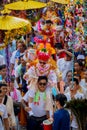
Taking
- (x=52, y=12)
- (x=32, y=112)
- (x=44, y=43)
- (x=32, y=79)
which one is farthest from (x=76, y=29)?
(x=52, y=12)

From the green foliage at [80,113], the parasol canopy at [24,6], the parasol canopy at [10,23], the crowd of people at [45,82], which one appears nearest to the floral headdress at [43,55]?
the crowd of people at [45,82]

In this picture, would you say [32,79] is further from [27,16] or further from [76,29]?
[27,16]

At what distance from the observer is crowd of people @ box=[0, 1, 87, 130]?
22.2ft

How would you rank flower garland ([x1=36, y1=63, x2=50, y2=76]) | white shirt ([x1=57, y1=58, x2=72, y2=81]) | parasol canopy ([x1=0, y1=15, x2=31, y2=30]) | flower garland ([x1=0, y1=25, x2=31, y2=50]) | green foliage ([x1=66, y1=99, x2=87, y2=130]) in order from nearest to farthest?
green foliage ([x1=66, y1=99, x2=87, y2=130]) < flower garland ([x1=36, y1=63, x2=50, y2=76]) < parasol canopy ([x1=0, y1=15, x2=31, y2=30]) < flower garland ([x1=0, y1=25, x2=31, y2=50]) < white shirt ([x1=57, y1=58, x2=72, y2=81])

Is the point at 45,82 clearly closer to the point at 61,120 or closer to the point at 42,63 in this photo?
the point at 42,63

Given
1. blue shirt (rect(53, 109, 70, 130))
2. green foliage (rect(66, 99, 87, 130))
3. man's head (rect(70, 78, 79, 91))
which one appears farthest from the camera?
man's head (rect(70, 78, 79, 91))

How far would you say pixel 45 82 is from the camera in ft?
24.1

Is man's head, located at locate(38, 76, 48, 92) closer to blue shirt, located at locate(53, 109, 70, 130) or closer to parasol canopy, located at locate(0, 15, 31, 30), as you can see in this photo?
blue shirt, located at locate(53, 109, 70, 130)

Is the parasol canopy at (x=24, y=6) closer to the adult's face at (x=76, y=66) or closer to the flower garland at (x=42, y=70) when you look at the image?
the adult's face at (x=76, y=66)

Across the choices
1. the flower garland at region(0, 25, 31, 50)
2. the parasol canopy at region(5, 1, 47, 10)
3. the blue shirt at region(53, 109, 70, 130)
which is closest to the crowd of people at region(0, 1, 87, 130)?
the blue shirt at region(53, 109, 70, 130)

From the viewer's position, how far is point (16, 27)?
8328 millimetres

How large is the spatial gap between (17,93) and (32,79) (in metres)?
0.56

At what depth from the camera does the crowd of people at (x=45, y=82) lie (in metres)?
6.78

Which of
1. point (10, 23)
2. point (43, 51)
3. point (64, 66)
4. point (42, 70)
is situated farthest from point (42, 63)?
point (64, 66)
